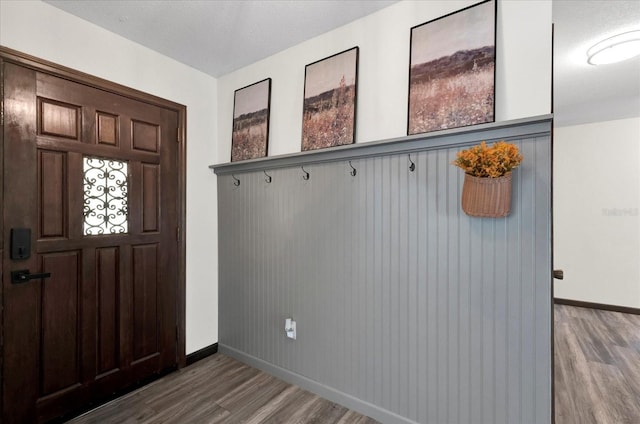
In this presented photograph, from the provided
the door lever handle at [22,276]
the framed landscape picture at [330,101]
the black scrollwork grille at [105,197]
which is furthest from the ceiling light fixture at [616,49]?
the door lever handle at [22,276]

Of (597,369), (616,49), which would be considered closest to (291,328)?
(597,369)

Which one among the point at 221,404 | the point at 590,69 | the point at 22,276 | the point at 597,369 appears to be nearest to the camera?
the point at 22,276

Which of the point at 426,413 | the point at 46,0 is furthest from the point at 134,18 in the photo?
the point at 426,413

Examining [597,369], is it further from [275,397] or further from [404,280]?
[275,397]

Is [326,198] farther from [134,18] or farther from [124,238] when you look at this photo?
[134,18]

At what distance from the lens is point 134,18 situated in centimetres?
193

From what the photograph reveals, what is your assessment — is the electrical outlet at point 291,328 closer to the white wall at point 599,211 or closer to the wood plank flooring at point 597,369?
the wood plank flooring at point 597,369

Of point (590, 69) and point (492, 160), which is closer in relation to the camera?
point (492, 160)

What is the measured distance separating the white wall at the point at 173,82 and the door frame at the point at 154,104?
5 cm

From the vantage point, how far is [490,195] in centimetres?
→ 130

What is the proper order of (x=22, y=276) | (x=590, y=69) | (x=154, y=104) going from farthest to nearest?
(x=590, y=69)
(x=154, y=104)
(x=22, y=276)

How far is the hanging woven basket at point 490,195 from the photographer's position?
51.0 inches

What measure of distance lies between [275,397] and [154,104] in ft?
7.77

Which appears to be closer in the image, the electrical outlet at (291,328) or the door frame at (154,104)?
the door frame at (154,104)
